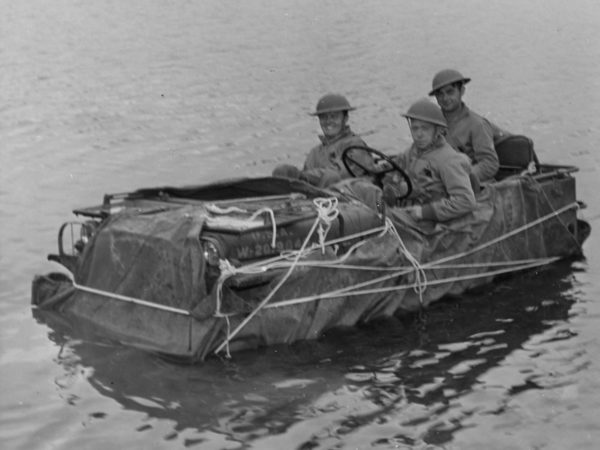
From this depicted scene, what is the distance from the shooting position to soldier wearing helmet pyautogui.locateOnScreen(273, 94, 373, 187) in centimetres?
1262

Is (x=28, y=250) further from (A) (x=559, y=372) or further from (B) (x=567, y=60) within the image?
(B) (x=567, y=60)

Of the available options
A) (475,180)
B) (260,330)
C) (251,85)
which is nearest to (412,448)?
(260,330)

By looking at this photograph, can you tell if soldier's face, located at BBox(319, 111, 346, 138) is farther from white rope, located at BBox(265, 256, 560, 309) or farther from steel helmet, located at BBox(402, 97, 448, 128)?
white rope, located at BBox(265, 256, 560, 309)

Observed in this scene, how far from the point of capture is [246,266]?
10250 mm

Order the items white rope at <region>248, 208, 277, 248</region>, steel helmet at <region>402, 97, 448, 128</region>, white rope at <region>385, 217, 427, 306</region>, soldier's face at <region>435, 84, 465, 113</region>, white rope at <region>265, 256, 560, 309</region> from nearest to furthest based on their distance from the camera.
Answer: white rope at <region>248, 208, 277, 248</region> < white rope at <region>265, 256, 560, 309</region> < white rope at <region>385, 217, 427, 306</region> < steel helmet at <region>402, 97, 448, 128</region> < soldier's face at <region>435, 84, 465, 113</region>

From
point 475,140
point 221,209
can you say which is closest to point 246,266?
point 221,209

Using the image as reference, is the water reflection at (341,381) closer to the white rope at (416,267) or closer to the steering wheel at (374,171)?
the white rope at (416,267)

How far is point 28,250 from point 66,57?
1354 centimetres

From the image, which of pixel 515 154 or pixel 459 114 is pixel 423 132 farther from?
pixel 515 154

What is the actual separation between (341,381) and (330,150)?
3.34 m

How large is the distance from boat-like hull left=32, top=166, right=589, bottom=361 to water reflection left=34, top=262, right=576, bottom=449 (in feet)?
0.54

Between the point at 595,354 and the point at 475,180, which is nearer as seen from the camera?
the point at 595,354

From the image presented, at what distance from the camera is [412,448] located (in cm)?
905

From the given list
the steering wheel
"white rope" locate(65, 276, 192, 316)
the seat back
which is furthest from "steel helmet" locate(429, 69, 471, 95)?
"white rope" locate(65, 276, 192, 316)
